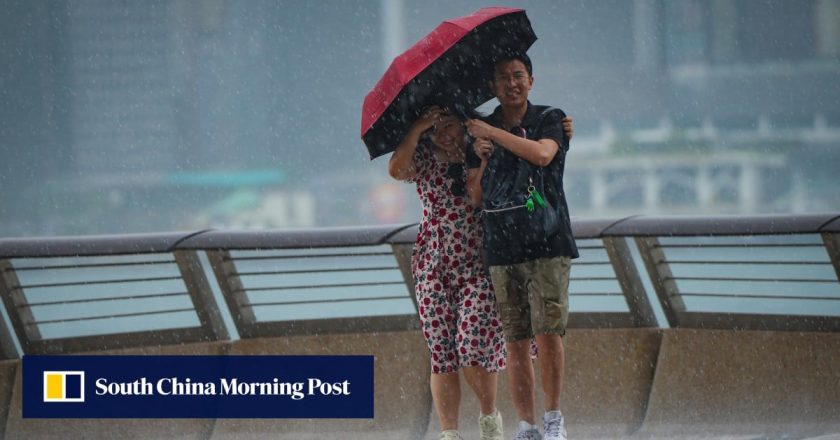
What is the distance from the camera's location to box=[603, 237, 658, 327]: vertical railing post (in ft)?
19.4

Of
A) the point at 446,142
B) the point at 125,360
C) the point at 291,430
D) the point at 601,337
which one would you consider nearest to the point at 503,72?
the point at 446,142

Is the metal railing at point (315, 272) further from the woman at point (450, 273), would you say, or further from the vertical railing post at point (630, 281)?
the woman at point (450, 273)

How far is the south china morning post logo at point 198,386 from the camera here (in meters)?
5.98

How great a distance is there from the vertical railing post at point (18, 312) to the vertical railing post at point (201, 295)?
34.1 inches

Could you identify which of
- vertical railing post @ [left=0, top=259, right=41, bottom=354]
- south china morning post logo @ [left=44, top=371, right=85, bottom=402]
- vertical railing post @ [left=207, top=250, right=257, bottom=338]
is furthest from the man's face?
vertical railing post @ [left=0, top=259, right=41, bottom=354]

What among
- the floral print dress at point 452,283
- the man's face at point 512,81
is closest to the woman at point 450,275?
the floral print dress at point 452,283

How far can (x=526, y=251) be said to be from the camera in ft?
14.2

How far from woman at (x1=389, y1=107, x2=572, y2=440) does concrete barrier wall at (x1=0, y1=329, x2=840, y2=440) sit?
1.29m

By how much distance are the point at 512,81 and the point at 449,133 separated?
331mm

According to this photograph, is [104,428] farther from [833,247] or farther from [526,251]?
[833,247]

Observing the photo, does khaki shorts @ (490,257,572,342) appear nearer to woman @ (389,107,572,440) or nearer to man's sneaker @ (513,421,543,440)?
woman @ (389,107,572,440)

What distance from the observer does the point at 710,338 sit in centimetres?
562

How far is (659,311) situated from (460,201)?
1988mm

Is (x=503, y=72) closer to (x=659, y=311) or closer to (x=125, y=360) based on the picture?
(x=659, y=311)
